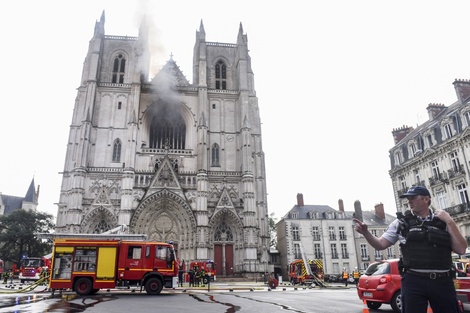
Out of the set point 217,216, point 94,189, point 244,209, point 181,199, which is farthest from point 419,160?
point 94,189

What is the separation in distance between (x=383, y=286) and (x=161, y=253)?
902cm

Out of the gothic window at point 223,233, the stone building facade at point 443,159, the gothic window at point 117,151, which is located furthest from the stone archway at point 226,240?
the stone building facade at point 443,159

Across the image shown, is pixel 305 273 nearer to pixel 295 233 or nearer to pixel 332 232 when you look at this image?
pixel 295 233

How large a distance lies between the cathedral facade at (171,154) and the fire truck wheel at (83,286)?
1555 centimetres

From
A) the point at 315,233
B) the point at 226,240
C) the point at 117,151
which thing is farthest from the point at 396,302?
the point at 315,233

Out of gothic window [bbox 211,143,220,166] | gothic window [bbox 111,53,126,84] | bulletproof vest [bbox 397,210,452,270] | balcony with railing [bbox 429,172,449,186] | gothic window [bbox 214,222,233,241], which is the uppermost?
gothic window [bbox 111,53,126,84]

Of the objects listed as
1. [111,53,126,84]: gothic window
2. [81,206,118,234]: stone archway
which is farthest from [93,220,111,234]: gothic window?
[111,53,126,84]: gothic window

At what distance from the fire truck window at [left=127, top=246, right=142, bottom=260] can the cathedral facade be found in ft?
50.9

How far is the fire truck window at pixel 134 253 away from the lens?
13992 millimetres

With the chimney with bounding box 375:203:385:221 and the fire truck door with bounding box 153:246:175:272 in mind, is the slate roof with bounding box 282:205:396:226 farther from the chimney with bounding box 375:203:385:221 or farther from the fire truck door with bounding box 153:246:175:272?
the fire truck door with bounding box 153:246:175:272

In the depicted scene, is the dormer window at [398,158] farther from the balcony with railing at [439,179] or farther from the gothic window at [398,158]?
the balcony with railing at [439,179]

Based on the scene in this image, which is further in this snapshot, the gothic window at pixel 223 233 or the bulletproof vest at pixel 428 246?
the gothic window at pixel 223 233

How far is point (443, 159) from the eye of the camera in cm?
2431

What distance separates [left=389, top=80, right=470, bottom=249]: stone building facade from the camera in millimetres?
22391
